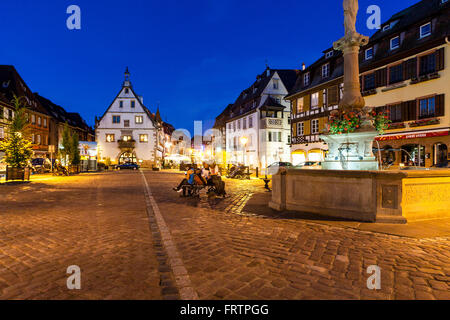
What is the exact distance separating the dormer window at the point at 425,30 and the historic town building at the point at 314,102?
7.06m

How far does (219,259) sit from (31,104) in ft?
161

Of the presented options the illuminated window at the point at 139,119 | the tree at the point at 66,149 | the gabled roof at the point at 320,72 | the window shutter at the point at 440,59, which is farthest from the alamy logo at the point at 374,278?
the illuminated window at the point at 139,119

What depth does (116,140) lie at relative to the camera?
50000mm

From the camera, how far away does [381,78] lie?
2312 cm

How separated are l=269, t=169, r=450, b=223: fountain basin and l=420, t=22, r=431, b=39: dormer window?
18458 millimetres

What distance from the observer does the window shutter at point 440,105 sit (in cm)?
1853

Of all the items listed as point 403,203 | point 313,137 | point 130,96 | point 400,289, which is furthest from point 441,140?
point 130,96

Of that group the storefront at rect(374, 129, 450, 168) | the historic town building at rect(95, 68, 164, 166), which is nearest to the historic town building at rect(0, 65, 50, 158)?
the historic town building at rect(95, 68, 164, 166)

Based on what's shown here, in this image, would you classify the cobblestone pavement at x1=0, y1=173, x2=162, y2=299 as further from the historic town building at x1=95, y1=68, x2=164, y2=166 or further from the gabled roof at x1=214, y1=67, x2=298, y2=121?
the historic town building at x1=95, y1=68, x2=164, y2=166

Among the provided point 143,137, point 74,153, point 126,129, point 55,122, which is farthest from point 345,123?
point 55,122

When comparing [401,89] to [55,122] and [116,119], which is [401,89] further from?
[55,122]

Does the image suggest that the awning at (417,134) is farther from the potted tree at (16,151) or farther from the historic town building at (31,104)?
the historic town building at (31,104)

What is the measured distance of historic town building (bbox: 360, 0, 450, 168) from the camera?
1858 cm
